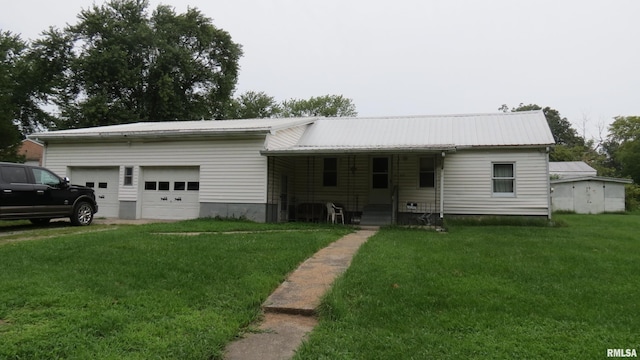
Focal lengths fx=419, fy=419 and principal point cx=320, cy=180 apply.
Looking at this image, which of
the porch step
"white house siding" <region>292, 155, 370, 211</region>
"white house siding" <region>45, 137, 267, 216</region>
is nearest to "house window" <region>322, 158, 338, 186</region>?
"white house siding" <region>292, 155, 370, 211</region>

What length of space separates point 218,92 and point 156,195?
22316 mm

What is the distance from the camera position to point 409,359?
352 cm

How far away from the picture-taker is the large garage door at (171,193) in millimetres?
15305

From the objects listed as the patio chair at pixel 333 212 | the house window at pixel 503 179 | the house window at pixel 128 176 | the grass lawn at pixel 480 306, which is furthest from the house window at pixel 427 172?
the house window at pixel 128 176

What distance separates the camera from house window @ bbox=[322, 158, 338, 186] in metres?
16.9

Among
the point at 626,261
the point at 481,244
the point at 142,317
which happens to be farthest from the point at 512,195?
the point at 142,317

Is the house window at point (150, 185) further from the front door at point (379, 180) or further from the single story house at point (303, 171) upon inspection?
the front door at point (379, 180)

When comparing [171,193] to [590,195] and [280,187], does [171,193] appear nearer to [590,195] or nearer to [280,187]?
[280,187]

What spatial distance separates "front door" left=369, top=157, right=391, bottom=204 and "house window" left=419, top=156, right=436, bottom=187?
4.15 feet

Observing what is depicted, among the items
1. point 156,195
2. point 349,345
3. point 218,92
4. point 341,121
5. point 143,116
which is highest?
point 218,92

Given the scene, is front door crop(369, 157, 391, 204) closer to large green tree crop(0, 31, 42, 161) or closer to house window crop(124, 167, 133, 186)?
house window crop(124, 167, 133, 186)

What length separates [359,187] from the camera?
Result: 16.5 m

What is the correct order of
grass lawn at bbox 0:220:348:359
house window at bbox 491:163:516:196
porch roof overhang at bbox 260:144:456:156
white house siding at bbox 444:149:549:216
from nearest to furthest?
grass lawn at bbox 0:220:348:359, porch roof overhang at bbox 260:144:456:156, white house siding at bbox 444:149:549:216, house window at bbox 491:163:516:196

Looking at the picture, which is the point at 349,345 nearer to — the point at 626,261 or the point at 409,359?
the point at 409,359
